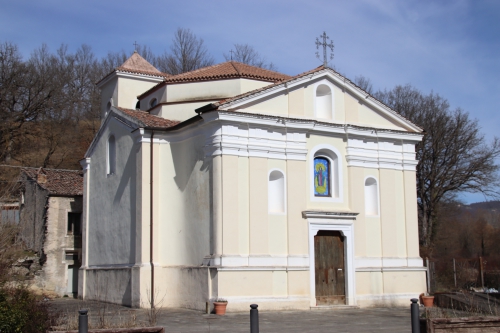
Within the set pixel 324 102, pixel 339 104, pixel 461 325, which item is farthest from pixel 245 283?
pixel 461 325

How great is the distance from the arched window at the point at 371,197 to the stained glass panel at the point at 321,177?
5.12 ft

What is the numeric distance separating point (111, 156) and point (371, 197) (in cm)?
1005

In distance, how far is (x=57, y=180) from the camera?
29.8 metres

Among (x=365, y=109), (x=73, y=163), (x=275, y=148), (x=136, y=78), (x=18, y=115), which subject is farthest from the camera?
(x=73, y=163)

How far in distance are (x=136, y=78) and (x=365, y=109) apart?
435 inches

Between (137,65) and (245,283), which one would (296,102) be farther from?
(137,65)

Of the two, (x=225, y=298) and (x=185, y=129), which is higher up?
(x=185, y=129)

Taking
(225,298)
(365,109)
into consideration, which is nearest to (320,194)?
(365,109)

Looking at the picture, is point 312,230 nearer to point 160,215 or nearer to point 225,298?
point 225,298

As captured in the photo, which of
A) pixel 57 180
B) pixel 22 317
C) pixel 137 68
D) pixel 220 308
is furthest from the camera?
pixel 57 180

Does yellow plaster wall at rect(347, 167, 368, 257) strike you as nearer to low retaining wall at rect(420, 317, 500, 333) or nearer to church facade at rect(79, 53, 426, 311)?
church facade at rect(79, 53, 426, 311)

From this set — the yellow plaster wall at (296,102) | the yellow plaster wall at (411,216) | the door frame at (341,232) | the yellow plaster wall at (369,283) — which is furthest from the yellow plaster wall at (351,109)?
the yellow plaster wall at (369,283)

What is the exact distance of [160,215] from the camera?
20.4 metres

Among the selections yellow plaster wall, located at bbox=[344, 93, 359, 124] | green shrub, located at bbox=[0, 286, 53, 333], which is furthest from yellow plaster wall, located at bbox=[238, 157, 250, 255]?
green shrub, located at bbox=[0, 286, 53, 333]
